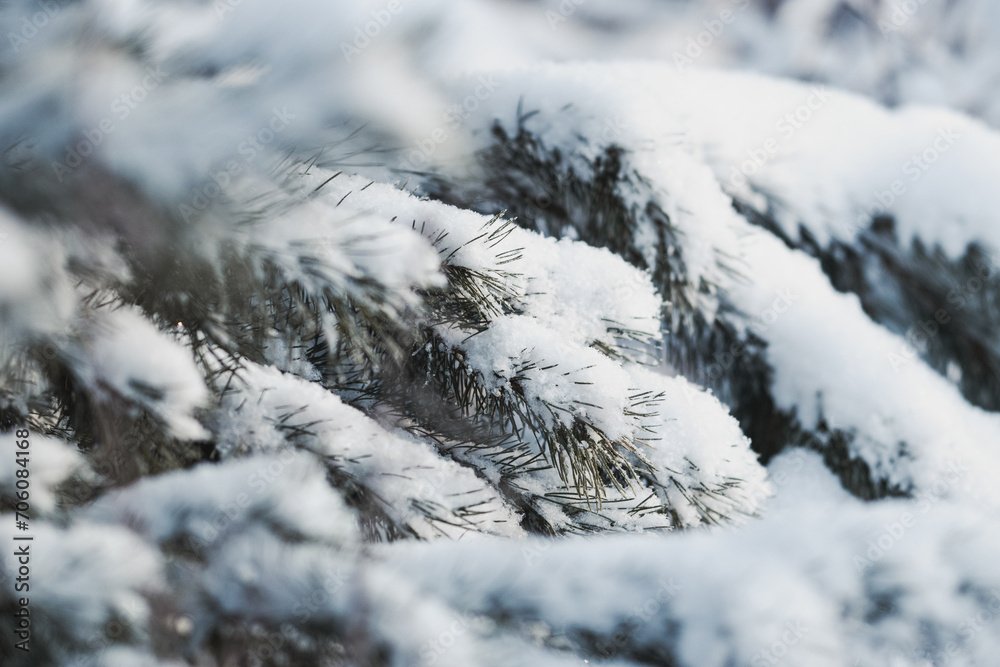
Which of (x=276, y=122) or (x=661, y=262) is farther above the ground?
(x=276, y=122)

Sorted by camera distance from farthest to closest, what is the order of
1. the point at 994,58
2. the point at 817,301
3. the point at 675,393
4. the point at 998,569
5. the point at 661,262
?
the point at 994,58
the point at 817,301
the point at 661,262
the point at 675,393
the point at 998,569

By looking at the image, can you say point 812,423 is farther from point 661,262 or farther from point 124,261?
point 124,261

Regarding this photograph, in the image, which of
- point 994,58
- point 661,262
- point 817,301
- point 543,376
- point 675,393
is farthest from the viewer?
point 994,58

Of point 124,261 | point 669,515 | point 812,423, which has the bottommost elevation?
point 812,423

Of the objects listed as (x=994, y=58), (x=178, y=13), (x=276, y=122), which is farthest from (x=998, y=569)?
(x=994, y=58)

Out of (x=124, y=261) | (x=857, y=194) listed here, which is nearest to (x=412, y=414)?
(x=124, y=261)

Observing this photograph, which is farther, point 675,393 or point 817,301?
point 817,301
